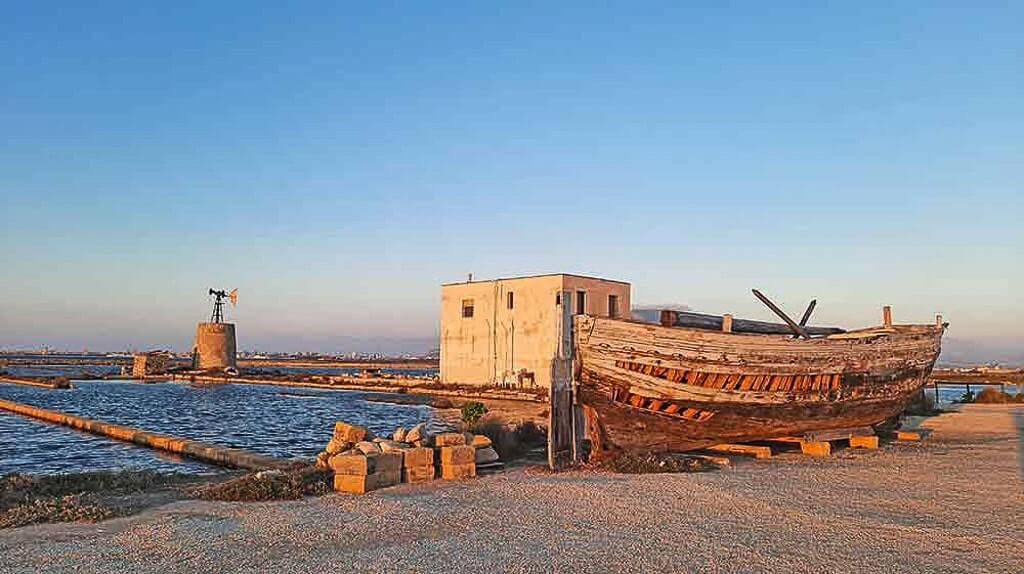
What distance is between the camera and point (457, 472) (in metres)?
10.3

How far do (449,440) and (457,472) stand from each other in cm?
50

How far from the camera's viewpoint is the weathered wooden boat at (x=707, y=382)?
38.5ft

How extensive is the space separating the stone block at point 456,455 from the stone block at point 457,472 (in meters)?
0.05

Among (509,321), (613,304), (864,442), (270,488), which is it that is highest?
(613,304)

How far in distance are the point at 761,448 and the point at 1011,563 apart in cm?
702

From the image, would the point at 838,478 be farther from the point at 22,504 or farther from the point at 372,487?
the point at 22,504

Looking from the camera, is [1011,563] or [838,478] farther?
[838,478]

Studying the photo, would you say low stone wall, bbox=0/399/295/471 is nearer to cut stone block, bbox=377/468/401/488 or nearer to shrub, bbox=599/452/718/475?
cut stone block, bbox=377/468/401/488

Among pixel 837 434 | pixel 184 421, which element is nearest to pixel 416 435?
pixel 837 434

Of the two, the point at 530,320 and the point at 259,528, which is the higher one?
the point at 530,320

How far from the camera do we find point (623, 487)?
9570 mm

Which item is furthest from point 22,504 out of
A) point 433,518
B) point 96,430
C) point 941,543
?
point 96,430

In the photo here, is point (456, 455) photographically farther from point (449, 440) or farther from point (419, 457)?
point (419, 457)

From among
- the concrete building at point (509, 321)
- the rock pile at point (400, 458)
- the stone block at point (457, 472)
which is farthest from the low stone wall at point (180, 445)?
the concrete building at point (509, 321)
